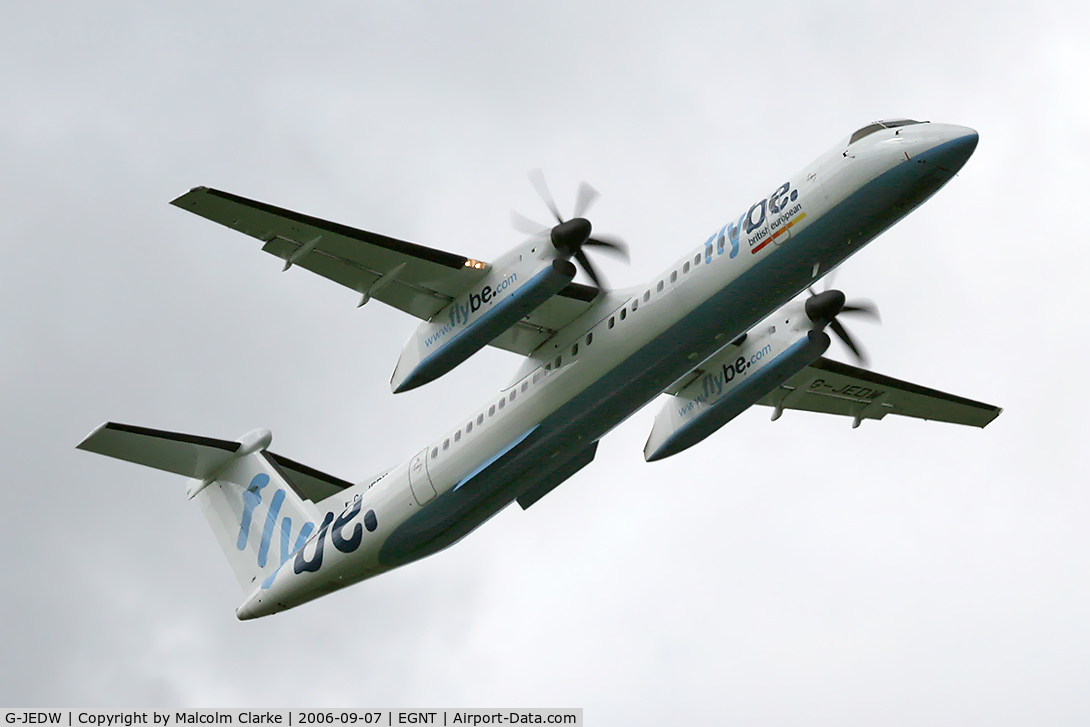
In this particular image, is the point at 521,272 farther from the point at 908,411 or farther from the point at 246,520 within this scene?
the point at 908,411

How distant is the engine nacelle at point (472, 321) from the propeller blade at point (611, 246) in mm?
860

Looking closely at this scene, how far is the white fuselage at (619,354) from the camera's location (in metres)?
16.8

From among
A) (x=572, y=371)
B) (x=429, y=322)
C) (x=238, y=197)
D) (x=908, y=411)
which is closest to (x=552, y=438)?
(x=572, y=371)

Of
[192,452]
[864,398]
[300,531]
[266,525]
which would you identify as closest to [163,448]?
[192,452]

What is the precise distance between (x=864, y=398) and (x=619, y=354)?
7461mm

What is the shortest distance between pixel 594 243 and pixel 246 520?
8744 millimetres

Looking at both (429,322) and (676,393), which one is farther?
(676,393)

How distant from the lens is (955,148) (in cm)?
1634

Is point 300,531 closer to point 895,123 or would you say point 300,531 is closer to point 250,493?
point 250,493

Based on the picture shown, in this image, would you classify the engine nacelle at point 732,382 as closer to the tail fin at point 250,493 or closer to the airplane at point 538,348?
the airplane at point 538,348

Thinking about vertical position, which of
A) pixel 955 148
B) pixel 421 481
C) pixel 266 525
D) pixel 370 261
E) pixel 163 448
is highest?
pixel 370 261

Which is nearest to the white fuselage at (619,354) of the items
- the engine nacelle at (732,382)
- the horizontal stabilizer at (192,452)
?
the horizontal stabilizer at (192,452)

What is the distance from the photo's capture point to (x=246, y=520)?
74.7ft

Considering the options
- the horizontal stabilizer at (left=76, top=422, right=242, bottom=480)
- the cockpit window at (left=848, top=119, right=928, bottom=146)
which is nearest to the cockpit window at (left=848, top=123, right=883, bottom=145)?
the cockpit window at (left=848, top=119, right=928, bottom=146)
